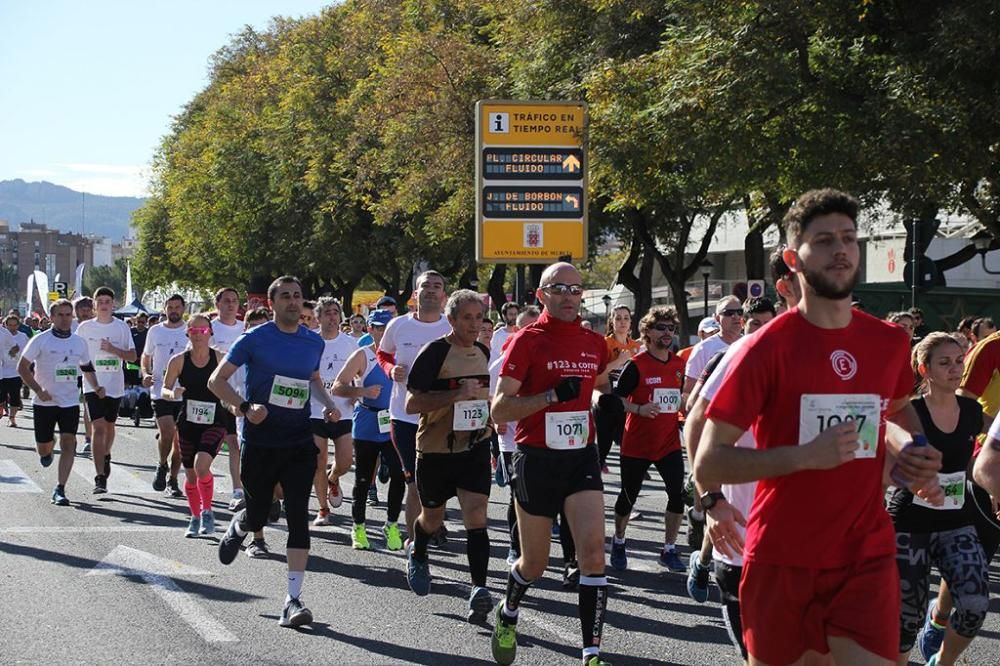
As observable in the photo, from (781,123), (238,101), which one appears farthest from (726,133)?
(238,101)

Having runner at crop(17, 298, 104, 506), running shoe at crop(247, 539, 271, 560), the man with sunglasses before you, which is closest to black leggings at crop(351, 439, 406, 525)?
running shoe at crop(247, 539, 271, 560)

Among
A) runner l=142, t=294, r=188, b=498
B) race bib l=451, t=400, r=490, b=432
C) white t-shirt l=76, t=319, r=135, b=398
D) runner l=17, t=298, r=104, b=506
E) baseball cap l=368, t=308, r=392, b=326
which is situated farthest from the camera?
white t-shirt l=76, t=319, r=135, b=398

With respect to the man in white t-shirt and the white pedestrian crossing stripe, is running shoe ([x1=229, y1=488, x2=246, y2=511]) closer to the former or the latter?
the white pedestrian crossing stripe

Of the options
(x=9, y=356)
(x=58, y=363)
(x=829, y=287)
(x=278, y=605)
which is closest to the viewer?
(x=829, y=287)

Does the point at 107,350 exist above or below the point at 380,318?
below

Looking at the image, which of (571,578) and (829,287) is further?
(571,578)

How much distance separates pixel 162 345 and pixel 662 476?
6.23 meters

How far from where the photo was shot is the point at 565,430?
23.3 feet

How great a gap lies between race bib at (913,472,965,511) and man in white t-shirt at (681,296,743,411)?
339 centimetres

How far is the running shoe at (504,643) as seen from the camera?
6961 millimetres

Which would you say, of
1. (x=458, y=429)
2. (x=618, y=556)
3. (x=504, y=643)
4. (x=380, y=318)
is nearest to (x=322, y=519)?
(x=380, y=318)

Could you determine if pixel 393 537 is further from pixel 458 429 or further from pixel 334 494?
pixel 458 429

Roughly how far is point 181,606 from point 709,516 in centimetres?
447

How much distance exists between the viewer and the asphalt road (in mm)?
7395
